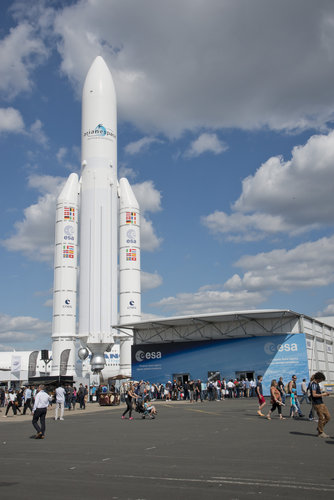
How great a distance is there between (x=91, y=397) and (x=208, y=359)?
10.2m

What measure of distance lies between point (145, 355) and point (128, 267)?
34.2 ft

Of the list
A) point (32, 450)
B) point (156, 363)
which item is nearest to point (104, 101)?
point (156, 363)

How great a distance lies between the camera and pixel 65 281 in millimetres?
48062

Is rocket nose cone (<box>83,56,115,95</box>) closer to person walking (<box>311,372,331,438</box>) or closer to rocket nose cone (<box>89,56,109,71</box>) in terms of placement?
rocket nose cone (<box>89,56,109,71</box>)

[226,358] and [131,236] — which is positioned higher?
[131,236]

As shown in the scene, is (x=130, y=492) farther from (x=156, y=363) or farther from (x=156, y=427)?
(x=156, y=363)

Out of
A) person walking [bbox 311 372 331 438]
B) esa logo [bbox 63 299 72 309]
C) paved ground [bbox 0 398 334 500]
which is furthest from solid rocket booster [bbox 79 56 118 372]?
person walking [bbox 311 372 331 438]

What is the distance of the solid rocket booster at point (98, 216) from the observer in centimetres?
4728

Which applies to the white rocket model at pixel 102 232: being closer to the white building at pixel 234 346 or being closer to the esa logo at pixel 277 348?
the white building at pixel 234 346

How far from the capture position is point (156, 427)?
15.8 m

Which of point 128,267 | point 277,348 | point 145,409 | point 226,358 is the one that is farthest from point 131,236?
point 145,409

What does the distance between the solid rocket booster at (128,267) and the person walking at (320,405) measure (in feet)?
119

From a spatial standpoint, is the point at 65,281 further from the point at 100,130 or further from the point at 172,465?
the point at 172,465

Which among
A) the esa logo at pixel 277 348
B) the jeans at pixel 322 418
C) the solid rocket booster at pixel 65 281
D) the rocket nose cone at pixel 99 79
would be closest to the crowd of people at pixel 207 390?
the esa logo at pixel 277 348
